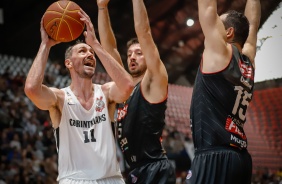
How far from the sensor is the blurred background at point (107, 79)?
335 inches

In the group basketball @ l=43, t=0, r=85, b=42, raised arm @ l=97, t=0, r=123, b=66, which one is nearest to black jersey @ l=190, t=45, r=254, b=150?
basketball @ l=43, t=0, r=85, b=42

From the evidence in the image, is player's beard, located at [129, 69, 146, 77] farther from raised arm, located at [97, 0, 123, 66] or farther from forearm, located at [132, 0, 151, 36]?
forearm, located at [132, 0, 151, 36]

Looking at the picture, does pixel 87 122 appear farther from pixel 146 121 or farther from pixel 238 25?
pixel 238 25

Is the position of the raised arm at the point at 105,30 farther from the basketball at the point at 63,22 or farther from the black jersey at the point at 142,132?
the black jersey at the point at 142,132

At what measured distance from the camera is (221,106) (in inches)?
136

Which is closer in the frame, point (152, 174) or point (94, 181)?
point (94, 181)

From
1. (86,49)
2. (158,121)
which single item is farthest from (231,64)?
(86,49)

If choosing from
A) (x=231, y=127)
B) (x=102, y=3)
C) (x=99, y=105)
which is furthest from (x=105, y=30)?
(x=231, y=127)

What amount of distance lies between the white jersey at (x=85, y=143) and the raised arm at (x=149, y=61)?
51 cm

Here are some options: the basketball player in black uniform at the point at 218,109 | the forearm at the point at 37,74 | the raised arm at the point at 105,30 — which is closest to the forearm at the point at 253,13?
the basketball player in black uniform at the point at 218,109

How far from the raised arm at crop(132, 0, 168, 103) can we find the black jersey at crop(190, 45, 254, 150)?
1.03 m

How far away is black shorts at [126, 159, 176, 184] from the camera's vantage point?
4438 mm

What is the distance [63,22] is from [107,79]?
26.6 ft

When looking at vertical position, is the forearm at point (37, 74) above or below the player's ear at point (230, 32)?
below
